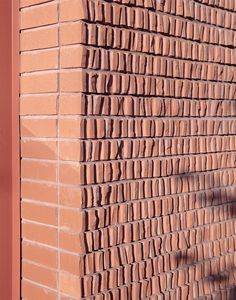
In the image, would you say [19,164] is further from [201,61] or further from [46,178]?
[201,61]

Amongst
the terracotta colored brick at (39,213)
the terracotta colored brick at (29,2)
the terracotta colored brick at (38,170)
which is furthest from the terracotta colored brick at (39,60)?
the terracotta colored brick at (39,213)

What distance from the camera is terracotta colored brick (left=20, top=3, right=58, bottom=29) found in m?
2.95

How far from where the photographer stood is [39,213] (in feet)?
9.92

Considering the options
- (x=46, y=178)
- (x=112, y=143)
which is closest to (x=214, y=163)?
(x=112, y=143)

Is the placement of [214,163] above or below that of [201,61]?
below

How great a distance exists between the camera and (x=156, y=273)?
328 cm

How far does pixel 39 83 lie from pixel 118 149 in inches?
20.1

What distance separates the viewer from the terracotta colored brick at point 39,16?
295cm

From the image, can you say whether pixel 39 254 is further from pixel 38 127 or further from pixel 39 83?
pixel 39 83

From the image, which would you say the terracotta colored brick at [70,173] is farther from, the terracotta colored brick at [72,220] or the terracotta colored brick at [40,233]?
the terracotta colored brick at [40,233]

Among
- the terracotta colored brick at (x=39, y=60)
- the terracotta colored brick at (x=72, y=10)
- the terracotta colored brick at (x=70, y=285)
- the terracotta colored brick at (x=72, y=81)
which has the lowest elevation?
the terracotta colored brick at (x=70, y=285)

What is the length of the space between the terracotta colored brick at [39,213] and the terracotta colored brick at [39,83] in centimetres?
57

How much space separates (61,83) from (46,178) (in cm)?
47

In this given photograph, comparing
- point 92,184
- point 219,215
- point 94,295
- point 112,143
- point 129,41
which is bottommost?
point 94,295
